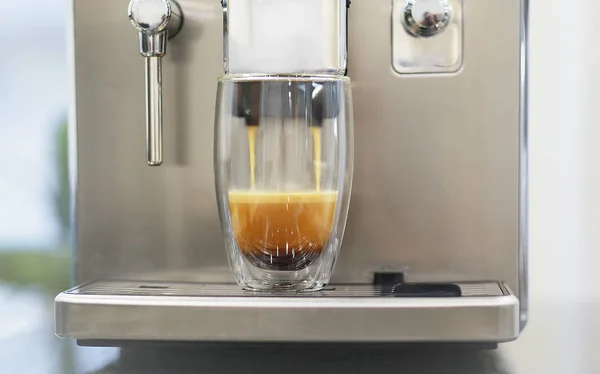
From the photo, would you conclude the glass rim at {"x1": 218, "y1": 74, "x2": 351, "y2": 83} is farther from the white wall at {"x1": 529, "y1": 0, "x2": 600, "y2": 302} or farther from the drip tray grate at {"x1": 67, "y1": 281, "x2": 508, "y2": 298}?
the white wall at {"x1": 529, "y1": 0, "x2": 600, "y2": 302}

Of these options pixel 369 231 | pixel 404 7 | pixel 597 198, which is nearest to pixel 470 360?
pixel 369 231

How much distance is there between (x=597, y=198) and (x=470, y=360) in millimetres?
478

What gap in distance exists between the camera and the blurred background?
2.34 ft

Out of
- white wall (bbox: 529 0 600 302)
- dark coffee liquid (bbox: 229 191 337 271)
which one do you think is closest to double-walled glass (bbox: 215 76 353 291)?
dark coffee liquid (bbox: 229 191 337 271)


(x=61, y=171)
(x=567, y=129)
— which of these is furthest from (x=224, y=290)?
(x=61, y=171)

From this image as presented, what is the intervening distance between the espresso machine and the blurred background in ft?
0.21

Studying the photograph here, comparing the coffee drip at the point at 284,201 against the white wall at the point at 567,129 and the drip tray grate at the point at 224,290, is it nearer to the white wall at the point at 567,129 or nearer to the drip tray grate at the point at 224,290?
the drip tray grate at the point at 224,290

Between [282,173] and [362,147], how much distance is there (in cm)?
10

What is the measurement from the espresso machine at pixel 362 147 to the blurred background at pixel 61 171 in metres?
0.07

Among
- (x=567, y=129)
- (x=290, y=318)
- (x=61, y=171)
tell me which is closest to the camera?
(x=290, y=318)

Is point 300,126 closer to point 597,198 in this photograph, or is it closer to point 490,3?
point 490,3

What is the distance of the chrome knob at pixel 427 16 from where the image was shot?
0.56 m

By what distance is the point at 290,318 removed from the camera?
472mm

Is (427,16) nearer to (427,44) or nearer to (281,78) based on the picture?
(427,44)
